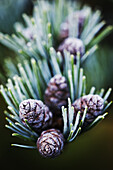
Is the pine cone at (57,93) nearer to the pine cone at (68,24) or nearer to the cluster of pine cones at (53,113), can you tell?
the cluster of pine cones at (53,113)

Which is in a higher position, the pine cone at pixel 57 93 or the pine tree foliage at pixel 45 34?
the pine tree foliage at pixel 45 34

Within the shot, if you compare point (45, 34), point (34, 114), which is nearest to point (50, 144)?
point (34, 114)

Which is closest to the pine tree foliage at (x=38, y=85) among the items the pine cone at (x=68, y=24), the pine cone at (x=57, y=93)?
the pine cone at (x=57, y=93)

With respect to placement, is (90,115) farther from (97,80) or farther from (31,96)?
(97,80)

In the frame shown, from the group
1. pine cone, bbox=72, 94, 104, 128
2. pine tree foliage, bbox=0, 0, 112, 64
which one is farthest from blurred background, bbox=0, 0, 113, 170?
pine cone, bbox=72, 94, 104, 128

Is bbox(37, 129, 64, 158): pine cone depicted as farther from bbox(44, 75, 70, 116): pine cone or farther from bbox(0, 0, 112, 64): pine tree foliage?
bbox(0, 0, 112, 64): pine tree foliage

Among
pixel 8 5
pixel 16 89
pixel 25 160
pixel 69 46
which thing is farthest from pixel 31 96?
pixel 8 5
